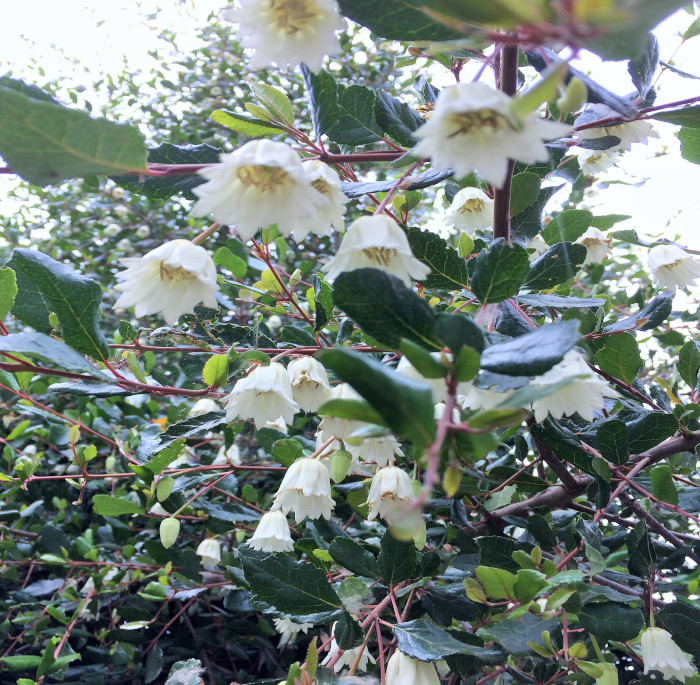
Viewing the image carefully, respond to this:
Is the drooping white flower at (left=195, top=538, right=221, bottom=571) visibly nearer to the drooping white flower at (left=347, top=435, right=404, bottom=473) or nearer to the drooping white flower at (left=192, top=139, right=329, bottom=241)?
the drooping white flower at (left=347, top=435, right=404, bottom=473)

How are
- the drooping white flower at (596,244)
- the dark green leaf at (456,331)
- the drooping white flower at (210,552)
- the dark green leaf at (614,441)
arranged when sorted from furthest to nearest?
the drooping white flower at (210,552), the drooping white flower at (596,244), the dark green leaf at (614,441), the dark green leaf at (456,331)

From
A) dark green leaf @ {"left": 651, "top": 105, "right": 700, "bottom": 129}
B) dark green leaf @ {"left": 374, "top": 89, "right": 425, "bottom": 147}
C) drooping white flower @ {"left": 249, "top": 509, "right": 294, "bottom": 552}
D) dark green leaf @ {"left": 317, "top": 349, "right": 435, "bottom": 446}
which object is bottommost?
dark green leaf @ {"left": 317, "top": 349, "right": 435, "bottom": 446}

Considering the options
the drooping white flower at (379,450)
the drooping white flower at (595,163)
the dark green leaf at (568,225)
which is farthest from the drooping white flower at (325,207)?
the drooping white flower at (595,163)

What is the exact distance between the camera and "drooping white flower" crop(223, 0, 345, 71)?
731 mm

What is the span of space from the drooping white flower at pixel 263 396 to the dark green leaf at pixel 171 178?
328 millimetres

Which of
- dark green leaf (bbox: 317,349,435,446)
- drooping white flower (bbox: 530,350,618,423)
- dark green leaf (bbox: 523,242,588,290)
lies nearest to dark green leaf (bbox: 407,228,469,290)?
dark green leaf (bbox: 523,242,588,290)

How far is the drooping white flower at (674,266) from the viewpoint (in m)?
1.52

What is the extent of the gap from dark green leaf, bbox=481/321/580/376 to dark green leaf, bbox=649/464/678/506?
604 millimetres

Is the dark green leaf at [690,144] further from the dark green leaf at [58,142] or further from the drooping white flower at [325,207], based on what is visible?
the dark green leaf at [58,142]

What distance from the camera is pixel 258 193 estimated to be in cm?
73

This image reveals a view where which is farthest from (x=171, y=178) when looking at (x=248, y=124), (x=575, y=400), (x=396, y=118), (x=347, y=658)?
(x=347, y=658)

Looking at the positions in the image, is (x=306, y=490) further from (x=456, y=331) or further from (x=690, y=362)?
(x=690, y=362)

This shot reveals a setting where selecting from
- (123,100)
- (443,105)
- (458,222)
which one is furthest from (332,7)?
(123,100)

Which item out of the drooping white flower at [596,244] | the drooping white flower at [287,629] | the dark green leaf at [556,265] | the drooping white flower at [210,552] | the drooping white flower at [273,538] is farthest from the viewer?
the drooping white flower at [210,552]
